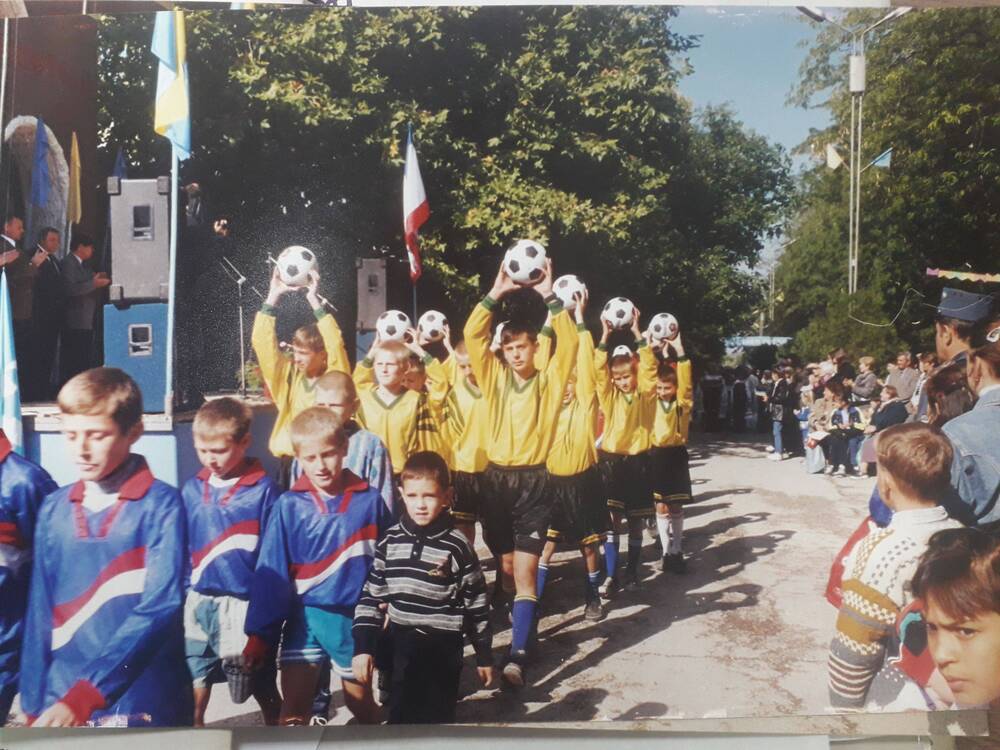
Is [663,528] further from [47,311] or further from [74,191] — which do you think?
[74,191]

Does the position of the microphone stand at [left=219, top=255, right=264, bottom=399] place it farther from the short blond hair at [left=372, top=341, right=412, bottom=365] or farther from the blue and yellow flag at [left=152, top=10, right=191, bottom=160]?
the blue and yellow flag at [left=152, top=10, right=191, bottom=160]

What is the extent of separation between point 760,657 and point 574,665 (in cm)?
75

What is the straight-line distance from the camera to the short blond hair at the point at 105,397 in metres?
3.32

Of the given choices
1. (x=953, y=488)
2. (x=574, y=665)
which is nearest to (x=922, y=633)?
(x=953, y=488)

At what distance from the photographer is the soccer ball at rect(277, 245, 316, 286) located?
3.31 meters

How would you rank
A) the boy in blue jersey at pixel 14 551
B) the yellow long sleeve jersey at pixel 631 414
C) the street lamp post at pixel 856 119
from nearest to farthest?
the boy in blue jersey at pixel 14 551, the yellow long sleeve jersey at pixel 631 414, the street lamp post at pixel 856 119

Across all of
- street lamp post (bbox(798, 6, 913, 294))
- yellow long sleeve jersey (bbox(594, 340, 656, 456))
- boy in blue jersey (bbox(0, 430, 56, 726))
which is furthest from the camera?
street lamp post (bbox(798, 6, 913, 294))

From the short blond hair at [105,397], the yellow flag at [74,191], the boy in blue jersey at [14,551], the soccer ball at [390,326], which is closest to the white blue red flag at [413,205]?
the soccer ball at [390,326]

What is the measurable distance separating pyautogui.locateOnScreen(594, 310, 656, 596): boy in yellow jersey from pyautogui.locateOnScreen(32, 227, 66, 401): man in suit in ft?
7.41

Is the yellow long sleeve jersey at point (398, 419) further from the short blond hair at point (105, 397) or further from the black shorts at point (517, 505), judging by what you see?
the short blond hair at point (105, 397)

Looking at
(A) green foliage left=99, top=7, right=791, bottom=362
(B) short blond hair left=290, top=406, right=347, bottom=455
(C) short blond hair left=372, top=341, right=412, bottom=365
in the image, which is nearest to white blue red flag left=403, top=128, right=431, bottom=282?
(A) green foliage left=99, top=7, right=791, bottom=362

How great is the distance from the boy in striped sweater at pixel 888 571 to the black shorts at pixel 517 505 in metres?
1.27

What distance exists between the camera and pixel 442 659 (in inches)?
126

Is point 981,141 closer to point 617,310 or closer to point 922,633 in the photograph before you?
point 617,310
